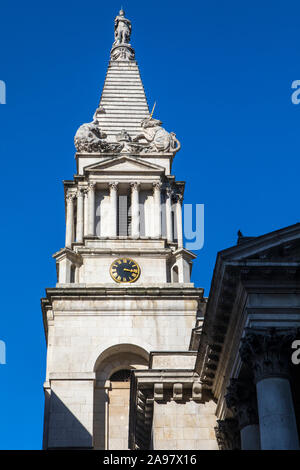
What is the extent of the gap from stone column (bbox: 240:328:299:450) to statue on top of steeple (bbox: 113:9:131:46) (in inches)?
1977

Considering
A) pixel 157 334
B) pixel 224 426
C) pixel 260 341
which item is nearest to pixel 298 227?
pixel 260 341

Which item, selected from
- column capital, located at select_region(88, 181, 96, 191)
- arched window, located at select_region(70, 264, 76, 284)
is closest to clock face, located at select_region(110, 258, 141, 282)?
arched window, located at select_region(70, 264, 76, 284)

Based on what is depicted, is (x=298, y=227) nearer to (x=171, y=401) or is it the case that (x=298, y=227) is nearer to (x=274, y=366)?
(x=274, y=366)

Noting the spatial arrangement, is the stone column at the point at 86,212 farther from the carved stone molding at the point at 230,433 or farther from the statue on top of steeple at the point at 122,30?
the carved stone molding at the point at 230,433

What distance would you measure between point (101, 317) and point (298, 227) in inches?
922

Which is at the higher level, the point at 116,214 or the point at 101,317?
the point at 116,214

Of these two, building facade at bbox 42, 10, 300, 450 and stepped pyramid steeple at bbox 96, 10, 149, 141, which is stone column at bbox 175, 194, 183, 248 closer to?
building facade at bbox 42, 10, 300, 450

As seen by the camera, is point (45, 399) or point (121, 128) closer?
point (45, 399)

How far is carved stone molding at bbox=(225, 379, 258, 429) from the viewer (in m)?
36.9

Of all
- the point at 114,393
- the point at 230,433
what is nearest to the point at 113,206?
the point at 114,393

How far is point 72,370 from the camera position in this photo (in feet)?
180

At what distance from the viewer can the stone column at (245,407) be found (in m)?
36.7

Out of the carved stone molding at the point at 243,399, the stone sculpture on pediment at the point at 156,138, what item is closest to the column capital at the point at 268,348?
the carved stone molding at the point at 243,399

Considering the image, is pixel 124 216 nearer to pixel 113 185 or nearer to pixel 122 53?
pixel 113 185
